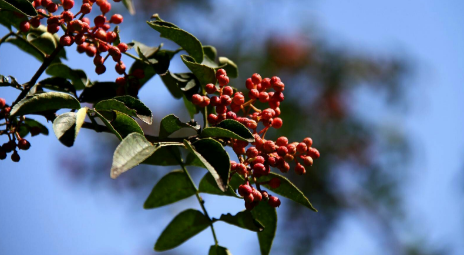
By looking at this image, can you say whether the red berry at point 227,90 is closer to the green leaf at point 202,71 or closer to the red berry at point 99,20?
the green leaf at point 202,71

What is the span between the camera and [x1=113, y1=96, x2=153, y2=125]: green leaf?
1040 millimetres

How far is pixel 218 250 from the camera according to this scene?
1.33 m

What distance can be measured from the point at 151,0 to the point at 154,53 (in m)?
5.04

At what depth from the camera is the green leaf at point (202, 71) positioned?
1.20m

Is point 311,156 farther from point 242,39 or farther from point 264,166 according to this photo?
point 242,39

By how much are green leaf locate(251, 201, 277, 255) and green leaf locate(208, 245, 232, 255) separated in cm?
10

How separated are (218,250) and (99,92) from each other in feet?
1.71

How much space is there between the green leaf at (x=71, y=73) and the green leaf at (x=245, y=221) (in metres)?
0.55

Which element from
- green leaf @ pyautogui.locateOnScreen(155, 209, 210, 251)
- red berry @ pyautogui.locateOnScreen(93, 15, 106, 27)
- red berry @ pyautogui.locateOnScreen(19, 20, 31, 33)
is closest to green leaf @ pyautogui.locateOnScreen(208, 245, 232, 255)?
green leaf @ pyautogui.locateOnScreen(155, 209, 210, 251)

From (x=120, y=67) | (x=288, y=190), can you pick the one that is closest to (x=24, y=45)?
(x=120, y=67)

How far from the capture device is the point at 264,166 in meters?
1.10

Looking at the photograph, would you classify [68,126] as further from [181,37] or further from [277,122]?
[277,122]

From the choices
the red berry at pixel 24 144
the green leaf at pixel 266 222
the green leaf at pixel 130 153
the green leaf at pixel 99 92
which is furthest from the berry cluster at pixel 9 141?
the green leaf at pixel 266 222

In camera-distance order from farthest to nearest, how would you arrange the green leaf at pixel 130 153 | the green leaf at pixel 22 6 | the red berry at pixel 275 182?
the red berry at pixel 275 182 < the green leaf at pixel 22 6 < the green leaf at pixel 130 153
